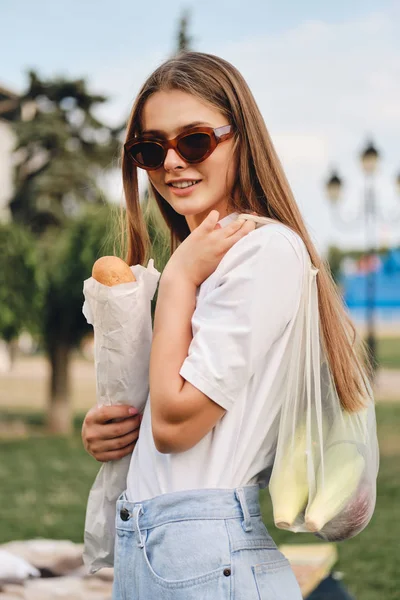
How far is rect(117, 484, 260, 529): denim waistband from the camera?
1543 millimetres

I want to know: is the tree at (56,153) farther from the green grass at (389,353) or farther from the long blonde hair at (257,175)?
the long blonde hair at (257,175)

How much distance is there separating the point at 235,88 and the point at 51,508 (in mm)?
6630

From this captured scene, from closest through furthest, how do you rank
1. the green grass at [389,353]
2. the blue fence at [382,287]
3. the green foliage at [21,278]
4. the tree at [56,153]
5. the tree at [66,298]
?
1. the green foliage at [21,278]
2. the tree at [66,298]
3. the green grass at [389,353]
4. the tree at [56,153]
5. the blue fence at [382,287]

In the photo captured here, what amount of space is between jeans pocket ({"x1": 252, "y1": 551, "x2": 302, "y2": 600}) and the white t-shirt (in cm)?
16

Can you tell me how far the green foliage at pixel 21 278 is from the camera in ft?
38.7

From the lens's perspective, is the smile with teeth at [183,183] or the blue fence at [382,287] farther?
the blue fence at [382,287]

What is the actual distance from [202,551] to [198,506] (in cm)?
8

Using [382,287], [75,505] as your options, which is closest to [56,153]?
[75,505]

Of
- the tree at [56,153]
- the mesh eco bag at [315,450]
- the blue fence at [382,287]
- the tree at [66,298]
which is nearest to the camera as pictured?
the mesh eco bag at [315,450]

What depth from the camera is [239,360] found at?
1.50 metres

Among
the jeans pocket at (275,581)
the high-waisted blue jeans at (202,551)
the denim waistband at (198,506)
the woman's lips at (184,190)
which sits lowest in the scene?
the jeans pocket at (275,581)

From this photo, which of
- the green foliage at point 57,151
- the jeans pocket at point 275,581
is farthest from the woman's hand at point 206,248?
the green foliage at point 57,151

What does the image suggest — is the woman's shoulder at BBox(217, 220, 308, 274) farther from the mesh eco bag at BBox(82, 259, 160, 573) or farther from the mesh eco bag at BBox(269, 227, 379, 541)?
the mesh eco bag at BBox(82, 259, 160, 573)

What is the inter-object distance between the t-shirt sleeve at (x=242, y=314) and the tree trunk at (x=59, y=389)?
471 inches
